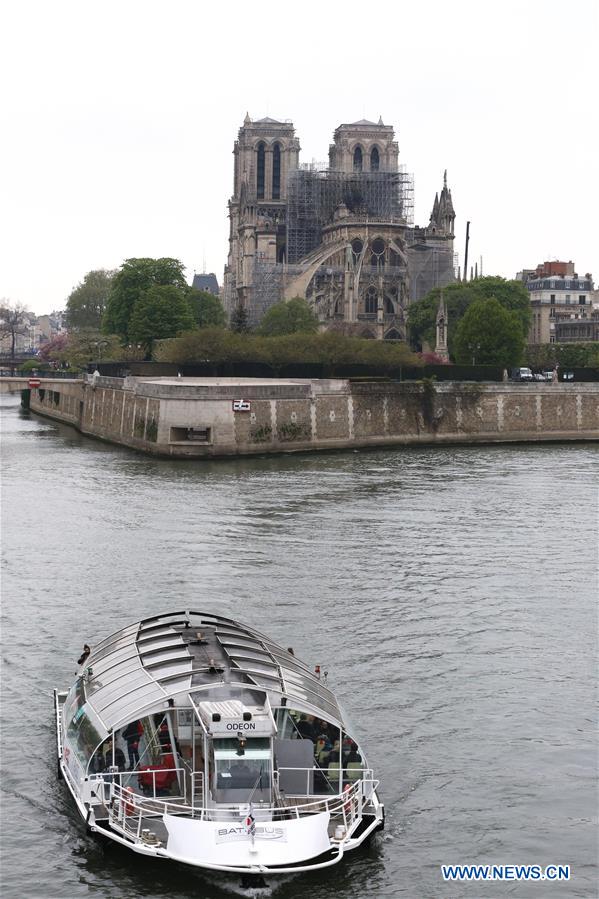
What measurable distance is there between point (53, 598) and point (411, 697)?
11012 millimetres

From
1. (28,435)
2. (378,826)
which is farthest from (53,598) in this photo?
(28,435)

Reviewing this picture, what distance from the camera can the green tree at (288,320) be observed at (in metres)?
113

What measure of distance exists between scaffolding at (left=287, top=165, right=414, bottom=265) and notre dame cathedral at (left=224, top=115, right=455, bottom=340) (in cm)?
11

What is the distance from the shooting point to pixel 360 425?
69.3 meters

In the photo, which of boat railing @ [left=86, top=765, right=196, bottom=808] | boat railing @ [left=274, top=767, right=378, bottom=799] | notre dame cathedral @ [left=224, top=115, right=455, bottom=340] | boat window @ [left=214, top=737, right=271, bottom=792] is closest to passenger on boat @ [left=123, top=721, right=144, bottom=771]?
boat railing @ [left=86, top=765, right=196, bottom=808]

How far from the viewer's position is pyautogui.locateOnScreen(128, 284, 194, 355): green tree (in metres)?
105

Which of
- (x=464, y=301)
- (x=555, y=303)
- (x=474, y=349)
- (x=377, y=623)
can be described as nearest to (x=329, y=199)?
(x=555, y=303)

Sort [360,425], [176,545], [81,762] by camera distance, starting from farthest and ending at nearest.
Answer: [360,425] < [176,545] < [81,762]

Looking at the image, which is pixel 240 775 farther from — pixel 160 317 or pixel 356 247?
pixel 356 247

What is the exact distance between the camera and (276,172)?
155625 mm

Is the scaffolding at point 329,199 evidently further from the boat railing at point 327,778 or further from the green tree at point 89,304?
the boat railing at point 327,778

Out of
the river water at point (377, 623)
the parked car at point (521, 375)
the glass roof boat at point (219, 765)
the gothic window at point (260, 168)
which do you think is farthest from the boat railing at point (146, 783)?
the gothic window at point (260, 168)

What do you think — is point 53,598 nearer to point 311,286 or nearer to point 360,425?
point 360,425

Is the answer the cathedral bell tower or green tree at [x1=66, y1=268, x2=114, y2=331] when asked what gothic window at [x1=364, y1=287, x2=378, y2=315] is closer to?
the cathedral bell tower
